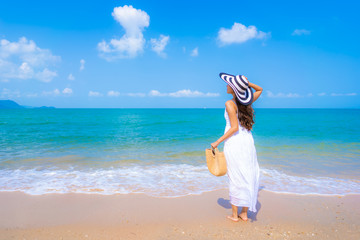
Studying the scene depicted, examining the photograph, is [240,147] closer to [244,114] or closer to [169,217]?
[244,114]

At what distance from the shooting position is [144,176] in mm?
6879

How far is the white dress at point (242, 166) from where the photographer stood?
368 centimetres

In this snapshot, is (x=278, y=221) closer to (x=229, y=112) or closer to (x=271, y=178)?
(x=229, y=112)

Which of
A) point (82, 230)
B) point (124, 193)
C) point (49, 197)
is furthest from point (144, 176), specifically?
point (82, 230)

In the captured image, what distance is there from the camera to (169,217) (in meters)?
4.12

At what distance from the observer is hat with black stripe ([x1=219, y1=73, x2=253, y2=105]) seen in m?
3.48

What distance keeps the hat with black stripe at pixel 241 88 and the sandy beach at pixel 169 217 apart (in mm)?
2092

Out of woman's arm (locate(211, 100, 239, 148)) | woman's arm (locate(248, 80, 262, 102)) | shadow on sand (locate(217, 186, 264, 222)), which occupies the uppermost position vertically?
woman's arm (locate(248, 80, 262, 102))

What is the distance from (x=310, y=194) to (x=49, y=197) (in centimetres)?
600

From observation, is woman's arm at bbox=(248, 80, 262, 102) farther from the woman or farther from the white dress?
the white dress

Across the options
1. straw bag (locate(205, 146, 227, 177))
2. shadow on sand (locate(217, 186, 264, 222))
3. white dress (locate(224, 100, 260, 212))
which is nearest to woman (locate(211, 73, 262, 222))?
white dress (locate(224, 100, 260, 212))

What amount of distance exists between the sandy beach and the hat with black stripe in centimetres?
209

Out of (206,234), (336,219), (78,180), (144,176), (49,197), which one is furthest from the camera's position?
(144,176)

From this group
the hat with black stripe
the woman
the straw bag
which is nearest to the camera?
the hat with black stripe
